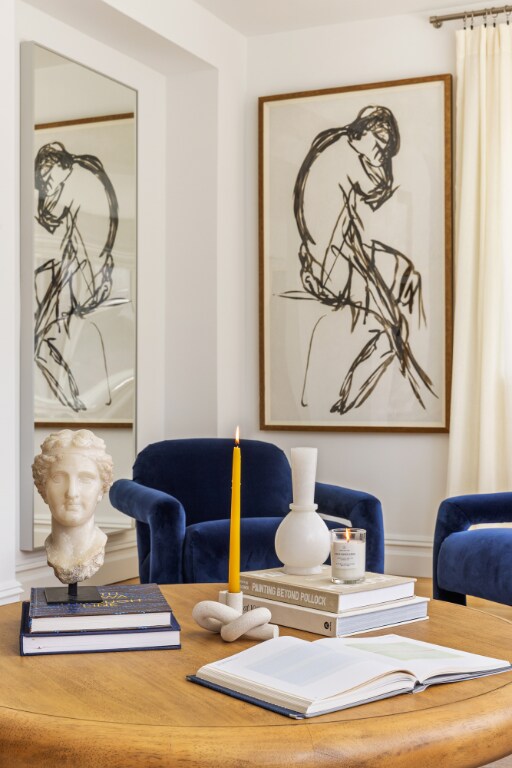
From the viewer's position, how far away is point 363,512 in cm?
316

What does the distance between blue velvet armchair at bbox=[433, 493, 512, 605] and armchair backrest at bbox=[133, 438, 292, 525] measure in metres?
0.68

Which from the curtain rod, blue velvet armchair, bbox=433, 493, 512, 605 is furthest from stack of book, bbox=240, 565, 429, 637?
the curtain rod

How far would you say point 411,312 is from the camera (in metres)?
4.48

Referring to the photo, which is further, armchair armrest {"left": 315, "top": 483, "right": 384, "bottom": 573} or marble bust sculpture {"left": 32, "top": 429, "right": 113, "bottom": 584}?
armchair armrest {"left": 315, "top": 483, "right": 384, "bottom": 573}

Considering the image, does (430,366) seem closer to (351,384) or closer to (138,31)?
(351,384)

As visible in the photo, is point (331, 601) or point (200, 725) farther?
point (331, 601)

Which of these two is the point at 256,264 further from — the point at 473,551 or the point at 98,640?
the point at 98,640

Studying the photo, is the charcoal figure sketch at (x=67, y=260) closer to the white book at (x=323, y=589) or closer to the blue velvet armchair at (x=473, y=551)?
the blue velvet armchair at (x=473, y=551)

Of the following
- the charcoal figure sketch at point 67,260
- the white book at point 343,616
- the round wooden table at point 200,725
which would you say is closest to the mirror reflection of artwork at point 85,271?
the charcoal figure sketch at point 67,260

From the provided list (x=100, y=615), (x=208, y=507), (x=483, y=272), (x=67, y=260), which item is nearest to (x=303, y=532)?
(x=100, y=615)

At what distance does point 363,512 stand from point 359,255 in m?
1.78

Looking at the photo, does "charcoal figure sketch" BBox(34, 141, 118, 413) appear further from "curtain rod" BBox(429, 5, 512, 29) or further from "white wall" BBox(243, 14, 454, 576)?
"curtain rod" BBox(429, 5, 512, 29)

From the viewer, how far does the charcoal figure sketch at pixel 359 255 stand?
14.8 feet

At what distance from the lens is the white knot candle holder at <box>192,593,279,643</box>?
1440 mm
